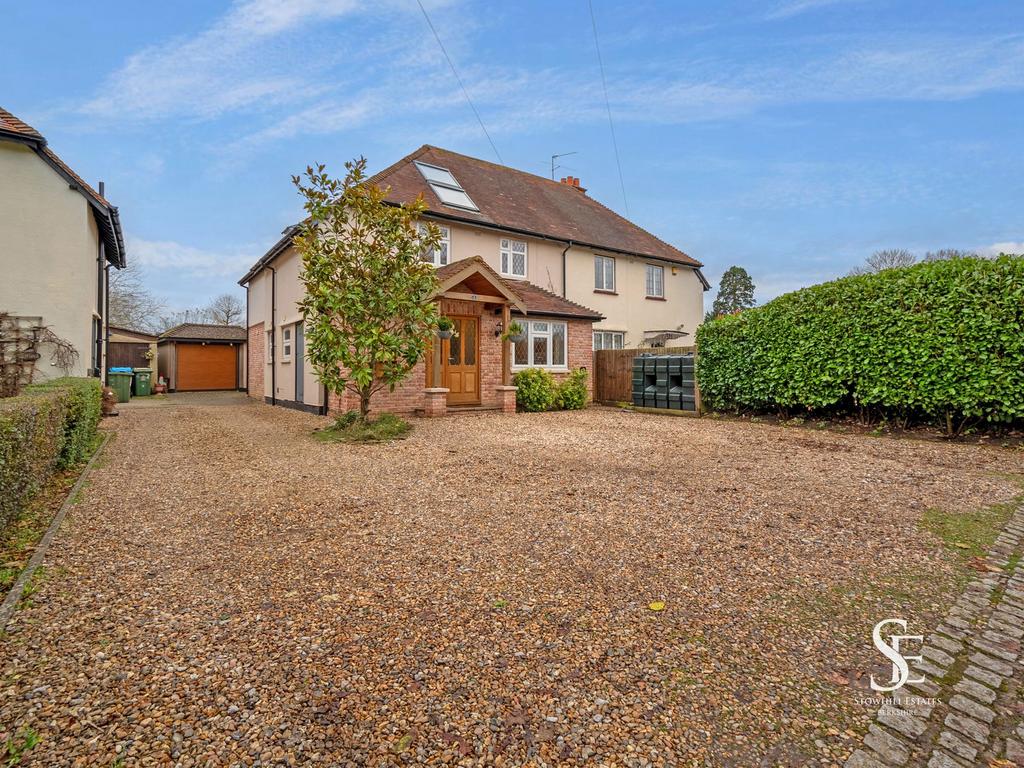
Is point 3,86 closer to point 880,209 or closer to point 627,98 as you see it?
point 627,98

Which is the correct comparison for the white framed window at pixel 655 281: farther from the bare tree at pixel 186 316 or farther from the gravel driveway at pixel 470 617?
the bare tree at pixel 186 316

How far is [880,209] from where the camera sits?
17328mm

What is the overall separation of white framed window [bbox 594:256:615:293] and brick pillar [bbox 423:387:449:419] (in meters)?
8.77

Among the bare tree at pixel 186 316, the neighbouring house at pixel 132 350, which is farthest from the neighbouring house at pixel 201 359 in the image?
the bare tree at pixel 186 316

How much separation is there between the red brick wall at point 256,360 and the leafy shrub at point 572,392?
36.1ft

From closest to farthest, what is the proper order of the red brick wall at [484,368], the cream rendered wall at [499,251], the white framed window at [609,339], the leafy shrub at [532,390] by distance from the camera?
the red brick wall at [484,368]
the leafy shrub at [532,390]
the cream rendered wall at [499,251]
the white framed window at [609,339]

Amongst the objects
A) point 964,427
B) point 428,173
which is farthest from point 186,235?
Result: point 964,427

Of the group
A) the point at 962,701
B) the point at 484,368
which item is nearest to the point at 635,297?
the point at 484,368

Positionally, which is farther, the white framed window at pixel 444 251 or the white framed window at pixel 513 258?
the white framed window at pixel 513 258

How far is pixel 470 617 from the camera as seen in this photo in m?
2.74

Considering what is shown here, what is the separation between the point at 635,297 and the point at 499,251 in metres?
6.66

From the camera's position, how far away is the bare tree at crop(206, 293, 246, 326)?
4628 cm

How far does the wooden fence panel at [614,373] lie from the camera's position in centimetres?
1560

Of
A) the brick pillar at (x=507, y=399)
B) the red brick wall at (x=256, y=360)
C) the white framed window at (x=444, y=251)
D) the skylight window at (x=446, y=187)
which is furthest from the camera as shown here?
the red brick wall at (x=256, y=360)
